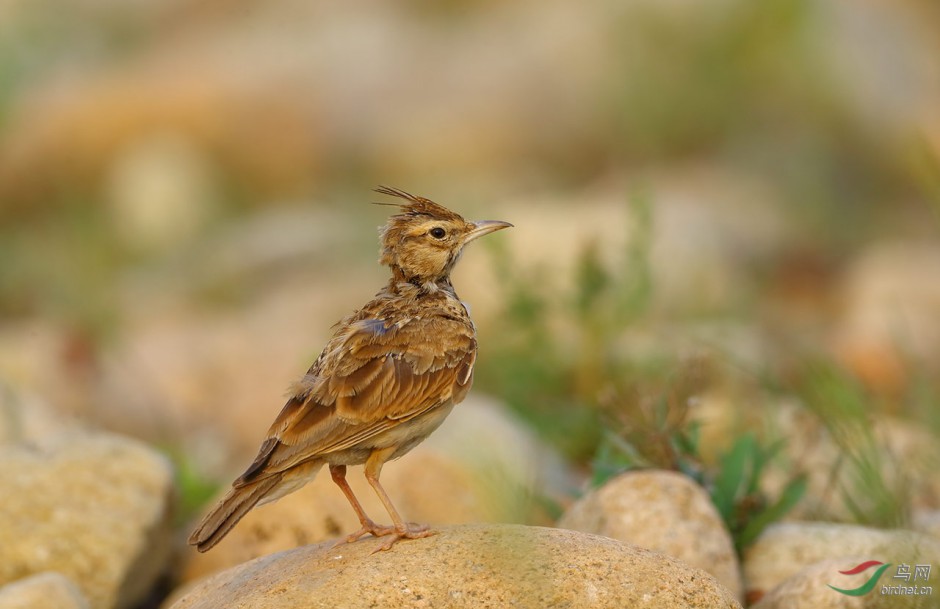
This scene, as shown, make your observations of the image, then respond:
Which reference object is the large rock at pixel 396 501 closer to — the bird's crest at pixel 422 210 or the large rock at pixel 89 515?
the large rock at pixel 89 515

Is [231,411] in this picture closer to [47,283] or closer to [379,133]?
[47,283]

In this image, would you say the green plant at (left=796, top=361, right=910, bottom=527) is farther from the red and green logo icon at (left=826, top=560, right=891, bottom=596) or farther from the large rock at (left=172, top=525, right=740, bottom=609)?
the large rock at (left=172, top=525, right=740, bottom=609)

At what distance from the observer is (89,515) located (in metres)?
6.07

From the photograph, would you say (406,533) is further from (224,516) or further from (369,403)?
(224,516)

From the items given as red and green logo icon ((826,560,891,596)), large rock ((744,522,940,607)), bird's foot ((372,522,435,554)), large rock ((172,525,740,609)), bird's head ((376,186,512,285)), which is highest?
bird's head ((376,186,512,285))

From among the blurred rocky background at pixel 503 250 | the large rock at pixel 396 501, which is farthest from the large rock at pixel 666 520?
the large rock at pixel 396 501

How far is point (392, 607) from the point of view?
4.43 metres

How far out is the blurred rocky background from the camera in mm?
6191

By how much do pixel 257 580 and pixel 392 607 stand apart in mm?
644

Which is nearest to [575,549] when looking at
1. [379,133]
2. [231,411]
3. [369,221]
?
[231,411]

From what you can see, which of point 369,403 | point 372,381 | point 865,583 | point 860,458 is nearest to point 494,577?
point 369,403

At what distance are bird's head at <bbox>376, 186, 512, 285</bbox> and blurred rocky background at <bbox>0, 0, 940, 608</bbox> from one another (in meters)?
0.90

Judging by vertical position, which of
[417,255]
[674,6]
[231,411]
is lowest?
[231,411]

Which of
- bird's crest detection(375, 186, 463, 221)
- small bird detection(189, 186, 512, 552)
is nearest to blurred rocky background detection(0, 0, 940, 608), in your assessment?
small bird detection(189, 186, 512, 552)
